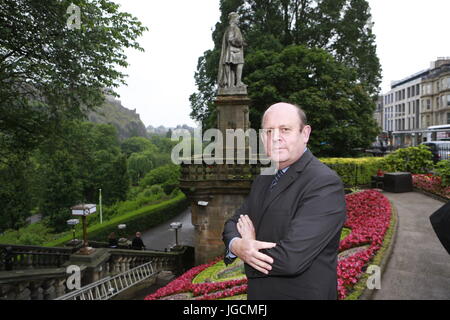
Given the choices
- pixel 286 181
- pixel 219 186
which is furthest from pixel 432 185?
pixel 286 181

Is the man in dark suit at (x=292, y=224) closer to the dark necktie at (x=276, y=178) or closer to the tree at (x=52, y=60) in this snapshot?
the dark necktie at (x=276, y=178)

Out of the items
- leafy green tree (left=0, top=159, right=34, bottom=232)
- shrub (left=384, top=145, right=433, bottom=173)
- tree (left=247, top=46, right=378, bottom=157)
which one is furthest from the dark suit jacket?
tree (left=247, top=46, right=378, bottom=157)

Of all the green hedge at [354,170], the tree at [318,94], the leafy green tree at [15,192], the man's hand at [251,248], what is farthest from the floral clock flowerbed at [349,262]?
the tree at [318,94]

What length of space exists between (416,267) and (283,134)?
18.0 ft

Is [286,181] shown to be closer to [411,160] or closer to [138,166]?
[411,160]

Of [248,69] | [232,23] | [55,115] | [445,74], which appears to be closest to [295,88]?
[248,69]

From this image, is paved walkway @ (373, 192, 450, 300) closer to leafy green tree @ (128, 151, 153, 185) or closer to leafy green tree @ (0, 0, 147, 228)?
leafy green tree @ (0, 0, 147, 228)

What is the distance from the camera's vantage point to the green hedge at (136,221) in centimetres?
2329

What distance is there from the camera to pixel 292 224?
1961mm

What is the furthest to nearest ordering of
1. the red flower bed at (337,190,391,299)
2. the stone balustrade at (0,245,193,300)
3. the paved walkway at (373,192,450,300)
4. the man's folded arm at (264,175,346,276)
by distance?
the stone balustrade at (0,245,193,300) < the red flower bed at (337,190,391,299) < the paved walkway at (373,192,450,300) < the man's folded arm at (264,175,346,276)

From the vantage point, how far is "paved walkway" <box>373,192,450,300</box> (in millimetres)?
4773

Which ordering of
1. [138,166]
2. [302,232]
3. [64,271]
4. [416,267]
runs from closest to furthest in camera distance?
[302,232]
[416,267]
[64,271]
[138,166]

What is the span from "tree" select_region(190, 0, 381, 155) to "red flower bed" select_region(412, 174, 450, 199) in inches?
287
